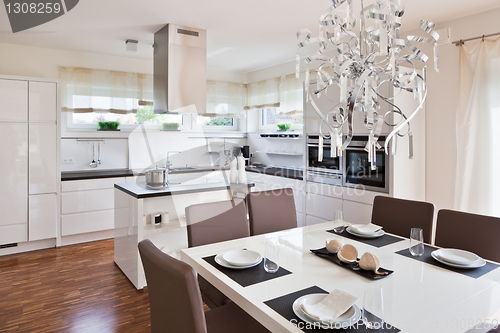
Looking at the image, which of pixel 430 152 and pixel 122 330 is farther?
pixel 430 152

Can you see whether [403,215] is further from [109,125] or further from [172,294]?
[109,125]

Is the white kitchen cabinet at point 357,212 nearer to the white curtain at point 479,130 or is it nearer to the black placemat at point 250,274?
the white curtain at point 479,130

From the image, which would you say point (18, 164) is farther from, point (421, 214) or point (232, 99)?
point (421, 214)

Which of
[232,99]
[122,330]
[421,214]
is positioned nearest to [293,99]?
[232,99]

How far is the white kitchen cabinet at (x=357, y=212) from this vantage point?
3.37m

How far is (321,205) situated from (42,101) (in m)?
3.49

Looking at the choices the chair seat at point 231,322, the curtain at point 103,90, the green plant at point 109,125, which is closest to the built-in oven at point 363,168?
the chair seat at point 231,322

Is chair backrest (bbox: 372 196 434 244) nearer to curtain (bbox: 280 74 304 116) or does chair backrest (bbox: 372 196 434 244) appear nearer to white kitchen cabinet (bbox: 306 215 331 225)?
white kitchen cabinet (bbox: 306 215 331 225)

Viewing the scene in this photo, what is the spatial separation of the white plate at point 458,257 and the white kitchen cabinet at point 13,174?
13.8 feet

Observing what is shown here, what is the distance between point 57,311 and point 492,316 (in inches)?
112

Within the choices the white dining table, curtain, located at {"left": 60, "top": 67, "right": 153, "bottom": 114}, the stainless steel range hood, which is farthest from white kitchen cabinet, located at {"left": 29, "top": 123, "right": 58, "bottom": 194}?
the white dining table

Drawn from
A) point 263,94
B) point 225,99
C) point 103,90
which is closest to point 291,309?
point 103,90

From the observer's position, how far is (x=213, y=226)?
2.20 m

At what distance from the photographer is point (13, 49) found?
4305 millimetres
